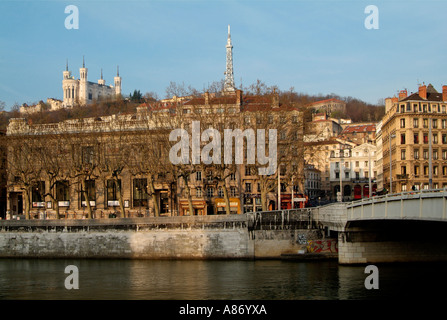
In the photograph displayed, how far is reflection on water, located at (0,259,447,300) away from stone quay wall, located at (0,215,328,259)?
236 centimetres

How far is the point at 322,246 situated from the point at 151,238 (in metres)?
15.1

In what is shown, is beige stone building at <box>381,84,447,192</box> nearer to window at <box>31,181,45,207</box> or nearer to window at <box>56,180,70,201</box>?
window at <box>56,180,70,201</box>

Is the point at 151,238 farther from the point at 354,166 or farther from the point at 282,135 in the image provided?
the point at 354,166

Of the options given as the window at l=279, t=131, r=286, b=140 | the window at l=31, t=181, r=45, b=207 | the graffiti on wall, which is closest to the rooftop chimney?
the window at l=279, t=131, r=286, b=140

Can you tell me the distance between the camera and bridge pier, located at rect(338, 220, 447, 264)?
46938 millimetres

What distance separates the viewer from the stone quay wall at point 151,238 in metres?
54.2

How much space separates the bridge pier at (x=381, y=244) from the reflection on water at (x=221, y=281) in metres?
0.95

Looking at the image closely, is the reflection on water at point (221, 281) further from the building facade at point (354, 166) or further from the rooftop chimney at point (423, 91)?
the building facade at point (354, 166)

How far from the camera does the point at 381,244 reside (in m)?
47.2

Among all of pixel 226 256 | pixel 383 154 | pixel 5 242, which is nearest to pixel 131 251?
pixel 226 256

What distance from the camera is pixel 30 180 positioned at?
68438 millimetres
